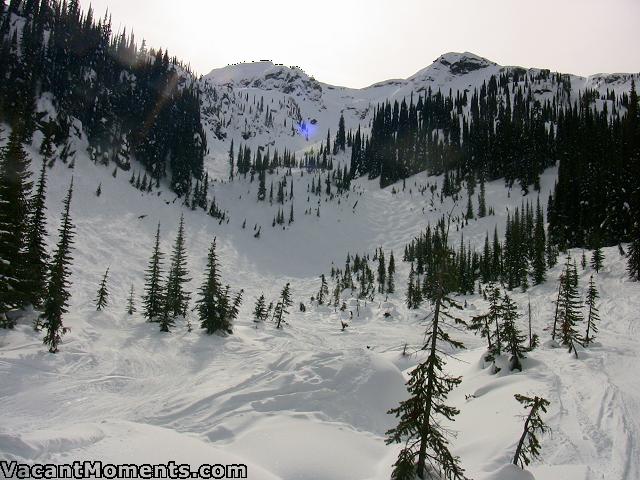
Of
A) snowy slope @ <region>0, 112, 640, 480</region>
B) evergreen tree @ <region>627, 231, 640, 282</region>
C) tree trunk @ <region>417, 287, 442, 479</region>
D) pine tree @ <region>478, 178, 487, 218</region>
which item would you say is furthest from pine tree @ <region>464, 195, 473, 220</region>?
tree trunk @ <region>417, 287, 442, 479</region>

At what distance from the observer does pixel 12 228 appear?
82.6 feet

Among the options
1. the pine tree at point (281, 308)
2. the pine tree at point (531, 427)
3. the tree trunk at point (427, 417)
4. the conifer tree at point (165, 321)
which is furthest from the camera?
the pine tree at point (281, 308)

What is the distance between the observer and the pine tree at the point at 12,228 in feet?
74.1

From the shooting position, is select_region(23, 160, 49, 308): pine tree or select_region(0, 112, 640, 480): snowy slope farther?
select_region(23, 160, 49, 308): pine tree

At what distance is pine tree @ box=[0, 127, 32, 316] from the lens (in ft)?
74.1

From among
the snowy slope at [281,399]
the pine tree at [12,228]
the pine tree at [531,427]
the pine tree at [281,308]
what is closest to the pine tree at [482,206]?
the snowy slope at [281,399]

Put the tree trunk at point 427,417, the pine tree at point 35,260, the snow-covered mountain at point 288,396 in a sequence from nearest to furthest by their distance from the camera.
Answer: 1. the tree trunk at point 427,417
2. the snow-covered mountain at point 288,396
3. the pine tree at point 35,260

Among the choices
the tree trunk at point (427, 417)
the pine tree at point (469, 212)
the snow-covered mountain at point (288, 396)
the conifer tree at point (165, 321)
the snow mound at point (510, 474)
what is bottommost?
the conifer tree at point (165, 321)

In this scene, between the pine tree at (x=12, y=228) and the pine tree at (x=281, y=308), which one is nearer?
the pine tree at (x=12, y=228)

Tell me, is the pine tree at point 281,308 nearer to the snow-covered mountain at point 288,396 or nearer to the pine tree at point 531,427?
the snow-covered mountain at point 288,396

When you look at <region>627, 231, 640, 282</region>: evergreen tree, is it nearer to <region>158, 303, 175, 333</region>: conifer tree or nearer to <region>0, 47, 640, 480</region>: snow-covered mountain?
<region>0, 47, 640, 480</region>: snow-covered mountain

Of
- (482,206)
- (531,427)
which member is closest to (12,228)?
(531,427)

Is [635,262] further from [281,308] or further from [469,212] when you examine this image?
[469,212]

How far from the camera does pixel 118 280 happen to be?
54031mm
